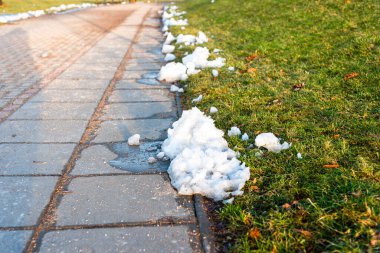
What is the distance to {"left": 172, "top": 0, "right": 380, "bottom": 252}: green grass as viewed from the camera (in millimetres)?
2066

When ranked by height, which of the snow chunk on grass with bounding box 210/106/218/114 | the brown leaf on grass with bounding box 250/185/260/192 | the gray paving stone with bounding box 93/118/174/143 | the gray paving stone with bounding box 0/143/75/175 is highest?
the brown leaf on grass with bounding box 250/185/260/192

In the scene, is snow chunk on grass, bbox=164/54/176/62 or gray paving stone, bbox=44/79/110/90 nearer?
gray paving stone, bbox=44/79/110/90

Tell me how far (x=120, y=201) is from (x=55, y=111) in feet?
7.16

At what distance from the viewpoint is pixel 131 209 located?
2.42 meters

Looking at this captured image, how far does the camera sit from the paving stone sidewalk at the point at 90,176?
216 cm

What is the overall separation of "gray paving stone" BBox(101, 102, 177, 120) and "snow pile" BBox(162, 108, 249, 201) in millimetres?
860

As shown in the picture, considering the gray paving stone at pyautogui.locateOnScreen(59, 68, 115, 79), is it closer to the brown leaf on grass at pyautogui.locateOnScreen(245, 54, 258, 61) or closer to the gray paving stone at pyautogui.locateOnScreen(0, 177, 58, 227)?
the brown leaf on grass at pyautogui.locateOnScreen(245, 54, 258, 61)

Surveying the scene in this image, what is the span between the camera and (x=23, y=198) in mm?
2545

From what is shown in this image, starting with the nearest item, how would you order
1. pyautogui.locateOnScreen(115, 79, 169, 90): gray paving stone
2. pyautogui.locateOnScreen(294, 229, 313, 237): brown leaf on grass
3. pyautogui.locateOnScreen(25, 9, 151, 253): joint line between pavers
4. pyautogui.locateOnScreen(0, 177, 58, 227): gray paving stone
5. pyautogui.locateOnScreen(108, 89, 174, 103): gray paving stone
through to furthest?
pyautogui.locateOnScreen(294, 229, 313, 237): brown leaf on grass
pyautogui.locateOnScreen(25, 9, 151, 253): joint line between pavers
pyautogui.locateOnScreen(0, 177, 58, 227): gray paving stone
pyautogui.locateOnScreen(108, 89, 174, 103): gray paving stone
pyautogui.locateOnScreen(115, 79, 169, 90): gray paving stone

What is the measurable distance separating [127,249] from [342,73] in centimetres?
371

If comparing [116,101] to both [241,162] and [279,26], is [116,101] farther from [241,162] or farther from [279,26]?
[279,26]

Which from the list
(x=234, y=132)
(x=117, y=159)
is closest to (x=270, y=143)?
(x=234, y=132)

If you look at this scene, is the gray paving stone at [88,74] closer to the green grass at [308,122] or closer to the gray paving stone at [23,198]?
the green grass at [308,122]

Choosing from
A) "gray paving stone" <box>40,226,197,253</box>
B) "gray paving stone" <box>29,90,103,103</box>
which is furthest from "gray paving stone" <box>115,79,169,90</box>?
"gray paving stone" <box>40,226,197,253</box>
